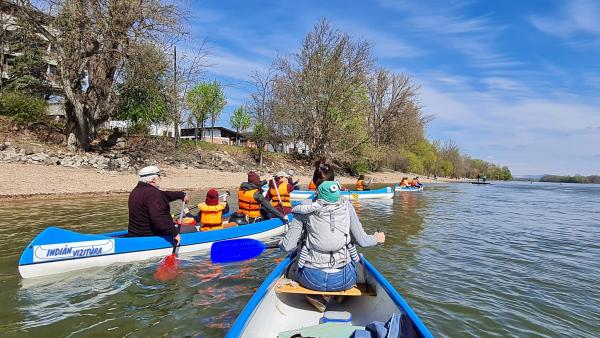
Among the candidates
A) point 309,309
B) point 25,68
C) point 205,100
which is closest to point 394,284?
point 309,309

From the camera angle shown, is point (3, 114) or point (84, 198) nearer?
point (84, 198)

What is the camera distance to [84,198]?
51.1ft

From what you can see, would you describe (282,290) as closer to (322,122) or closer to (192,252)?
(192,252)

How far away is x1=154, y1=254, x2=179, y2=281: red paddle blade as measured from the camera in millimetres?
6227

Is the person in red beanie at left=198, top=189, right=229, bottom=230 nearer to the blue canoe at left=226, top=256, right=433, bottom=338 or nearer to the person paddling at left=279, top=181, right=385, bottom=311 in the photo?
the blue canoe at left=226, top=256, right=433, bottom=338

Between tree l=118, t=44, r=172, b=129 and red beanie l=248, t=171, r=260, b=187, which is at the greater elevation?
tree l=118, t=44, r=172, b=129

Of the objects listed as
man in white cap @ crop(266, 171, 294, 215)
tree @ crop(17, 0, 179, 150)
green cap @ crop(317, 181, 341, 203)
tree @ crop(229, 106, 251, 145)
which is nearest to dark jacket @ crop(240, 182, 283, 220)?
man in white cap @ crop(266, 171, 294, 215)

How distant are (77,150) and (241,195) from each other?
55.4 feet

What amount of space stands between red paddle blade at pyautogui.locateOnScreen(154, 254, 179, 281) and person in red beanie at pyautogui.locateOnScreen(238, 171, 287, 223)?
288 cm

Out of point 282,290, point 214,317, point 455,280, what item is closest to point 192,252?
point 214,317

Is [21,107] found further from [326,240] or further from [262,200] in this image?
[326,240]

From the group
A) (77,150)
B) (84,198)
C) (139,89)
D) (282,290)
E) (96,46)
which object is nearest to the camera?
(282,290)

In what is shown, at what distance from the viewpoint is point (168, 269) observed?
643cm

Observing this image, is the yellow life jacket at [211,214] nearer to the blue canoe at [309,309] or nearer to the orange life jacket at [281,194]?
the orange life jacket at [281,194]
